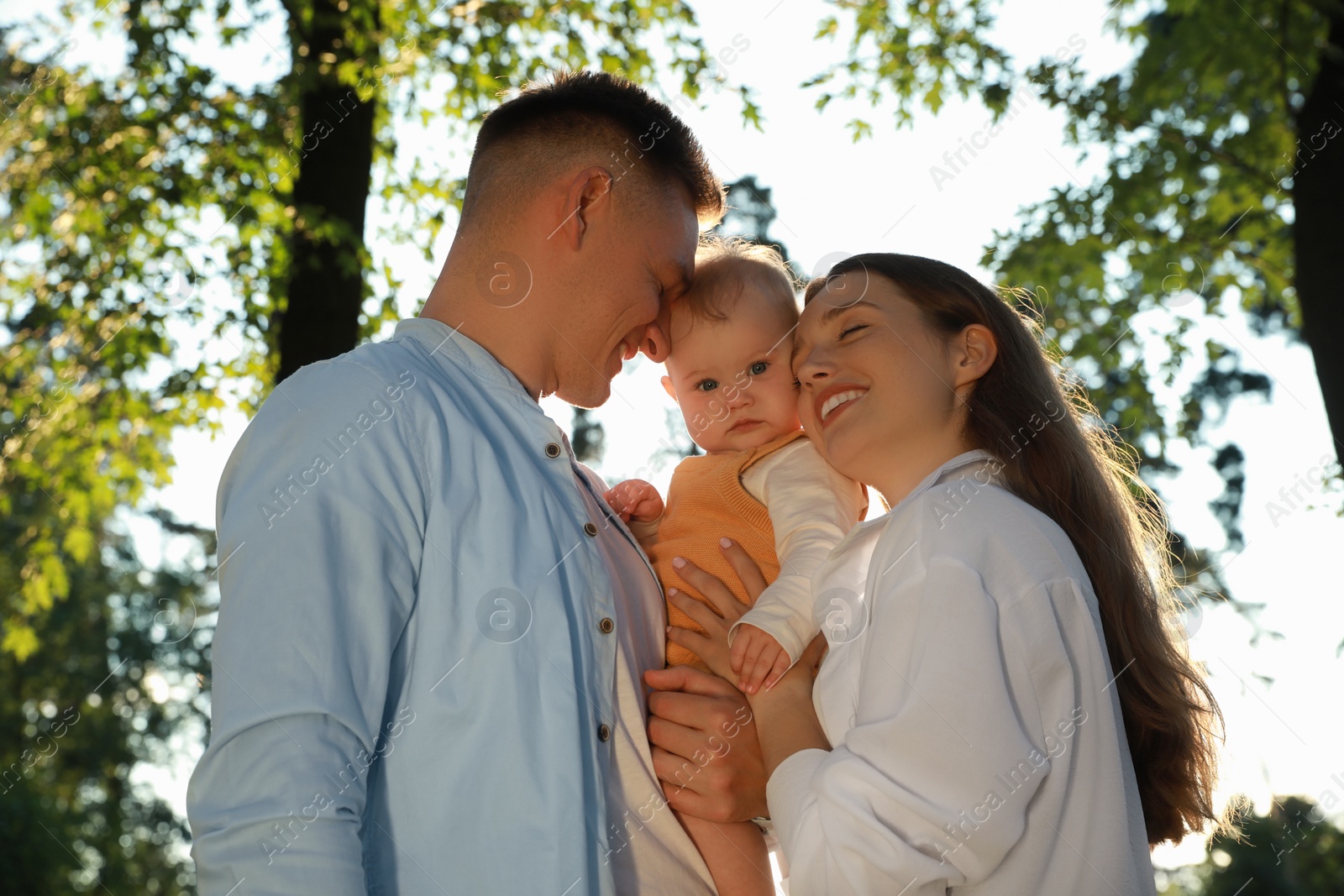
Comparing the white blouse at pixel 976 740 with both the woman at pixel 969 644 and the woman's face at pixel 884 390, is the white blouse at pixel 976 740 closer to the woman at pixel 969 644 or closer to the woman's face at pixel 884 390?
the woman at pixel 969 644

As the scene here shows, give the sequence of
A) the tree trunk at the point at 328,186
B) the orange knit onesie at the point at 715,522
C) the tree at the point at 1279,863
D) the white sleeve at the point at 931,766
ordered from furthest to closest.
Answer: the tree at the point at 1279,863
the tree trunk at the point at 328,186
the orange knit onesie at the point at 715,522
the white sleeve at the point at 931,766

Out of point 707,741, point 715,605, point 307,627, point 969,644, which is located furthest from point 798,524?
point 307,627

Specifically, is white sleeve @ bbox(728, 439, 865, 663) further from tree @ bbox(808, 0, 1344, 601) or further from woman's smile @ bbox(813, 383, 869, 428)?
tree @ bbox(808, 0, 1344, 601)

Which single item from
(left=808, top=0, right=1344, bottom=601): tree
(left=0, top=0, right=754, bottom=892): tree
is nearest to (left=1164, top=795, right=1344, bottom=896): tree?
(left=808, top=0, right=1344, bottom=601): tree

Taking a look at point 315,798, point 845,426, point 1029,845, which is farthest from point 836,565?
point 315,798

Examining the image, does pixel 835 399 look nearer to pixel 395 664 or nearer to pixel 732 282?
pixel 732 282

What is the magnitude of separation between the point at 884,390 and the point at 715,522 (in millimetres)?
783

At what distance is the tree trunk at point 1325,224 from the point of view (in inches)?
202

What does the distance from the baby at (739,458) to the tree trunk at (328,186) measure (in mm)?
2494

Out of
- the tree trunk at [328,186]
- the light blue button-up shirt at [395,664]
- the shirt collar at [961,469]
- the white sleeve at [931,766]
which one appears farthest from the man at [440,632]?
the tree trunk at [328,186]

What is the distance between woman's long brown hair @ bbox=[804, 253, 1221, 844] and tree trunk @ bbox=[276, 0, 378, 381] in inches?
138

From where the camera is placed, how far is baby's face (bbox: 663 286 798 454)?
3.39 meters

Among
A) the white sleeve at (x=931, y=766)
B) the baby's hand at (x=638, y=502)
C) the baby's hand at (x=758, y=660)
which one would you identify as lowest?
the white sleeve at (x=931, y=766)

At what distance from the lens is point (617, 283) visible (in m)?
2.95
